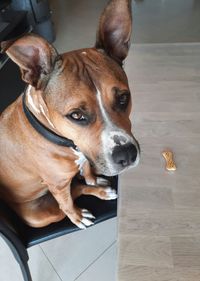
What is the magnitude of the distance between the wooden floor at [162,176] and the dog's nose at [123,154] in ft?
0.29

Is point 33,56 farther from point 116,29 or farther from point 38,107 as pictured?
point 116,29

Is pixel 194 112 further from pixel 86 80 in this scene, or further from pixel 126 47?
pixel 86 80

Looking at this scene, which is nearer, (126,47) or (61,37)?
(126,47)

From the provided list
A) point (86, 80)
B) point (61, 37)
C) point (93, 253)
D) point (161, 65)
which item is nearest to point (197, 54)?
point (161, 65)

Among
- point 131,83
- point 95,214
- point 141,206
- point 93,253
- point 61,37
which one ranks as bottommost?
point 93,253

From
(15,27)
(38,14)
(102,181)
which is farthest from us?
(38,14)

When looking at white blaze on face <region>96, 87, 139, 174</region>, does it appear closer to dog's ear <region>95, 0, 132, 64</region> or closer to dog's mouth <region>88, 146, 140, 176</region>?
dog's mouth <region>88, 146, 140, 176</region>

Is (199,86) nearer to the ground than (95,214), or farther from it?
farther from it

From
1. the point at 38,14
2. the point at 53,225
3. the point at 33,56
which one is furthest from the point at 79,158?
the point at 38,14

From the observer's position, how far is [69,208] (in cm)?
110

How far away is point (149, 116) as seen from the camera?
3.47 ft

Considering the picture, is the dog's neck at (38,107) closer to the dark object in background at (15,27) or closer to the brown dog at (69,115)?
the brown dog at (69,115)

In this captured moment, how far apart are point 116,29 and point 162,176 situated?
1.55ft

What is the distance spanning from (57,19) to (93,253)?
10.2ft
